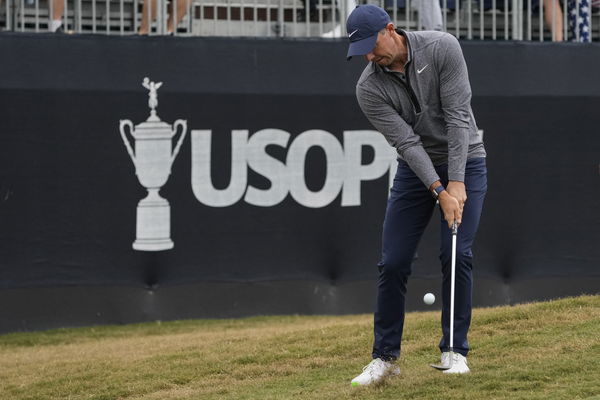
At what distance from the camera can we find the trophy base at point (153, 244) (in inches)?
384

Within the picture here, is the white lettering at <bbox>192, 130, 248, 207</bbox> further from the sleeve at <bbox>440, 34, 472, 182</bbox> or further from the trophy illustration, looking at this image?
the sleeve at <bbox>440, 34, 472, 182</bbox>

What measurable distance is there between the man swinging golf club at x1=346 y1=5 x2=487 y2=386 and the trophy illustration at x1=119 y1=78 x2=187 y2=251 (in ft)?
14.6

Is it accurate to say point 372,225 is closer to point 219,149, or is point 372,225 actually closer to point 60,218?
point 219,149

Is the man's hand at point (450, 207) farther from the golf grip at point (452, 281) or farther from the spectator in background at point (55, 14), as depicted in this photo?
the spectator in background at point (55, 14)

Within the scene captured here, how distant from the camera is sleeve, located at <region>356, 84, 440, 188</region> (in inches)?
209

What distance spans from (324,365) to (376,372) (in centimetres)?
105

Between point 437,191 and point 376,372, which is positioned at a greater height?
point 437,191

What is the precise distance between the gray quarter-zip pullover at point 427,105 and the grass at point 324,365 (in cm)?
106

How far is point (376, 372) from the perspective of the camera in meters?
5.52

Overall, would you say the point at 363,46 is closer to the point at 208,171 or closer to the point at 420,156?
the point at 420,156

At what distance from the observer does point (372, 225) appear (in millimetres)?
10195

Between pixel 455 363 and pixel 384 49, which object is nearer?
pixel 384 49

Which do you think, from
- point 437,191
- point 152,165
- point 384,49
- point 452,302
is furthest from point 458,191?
point 152,165

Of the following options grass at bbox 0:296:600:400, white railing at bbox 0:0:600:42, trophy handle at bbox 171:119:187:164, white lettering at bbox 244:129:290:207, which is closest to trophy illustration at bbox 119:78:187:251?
trophy handle at bbox 171:119:187:164
